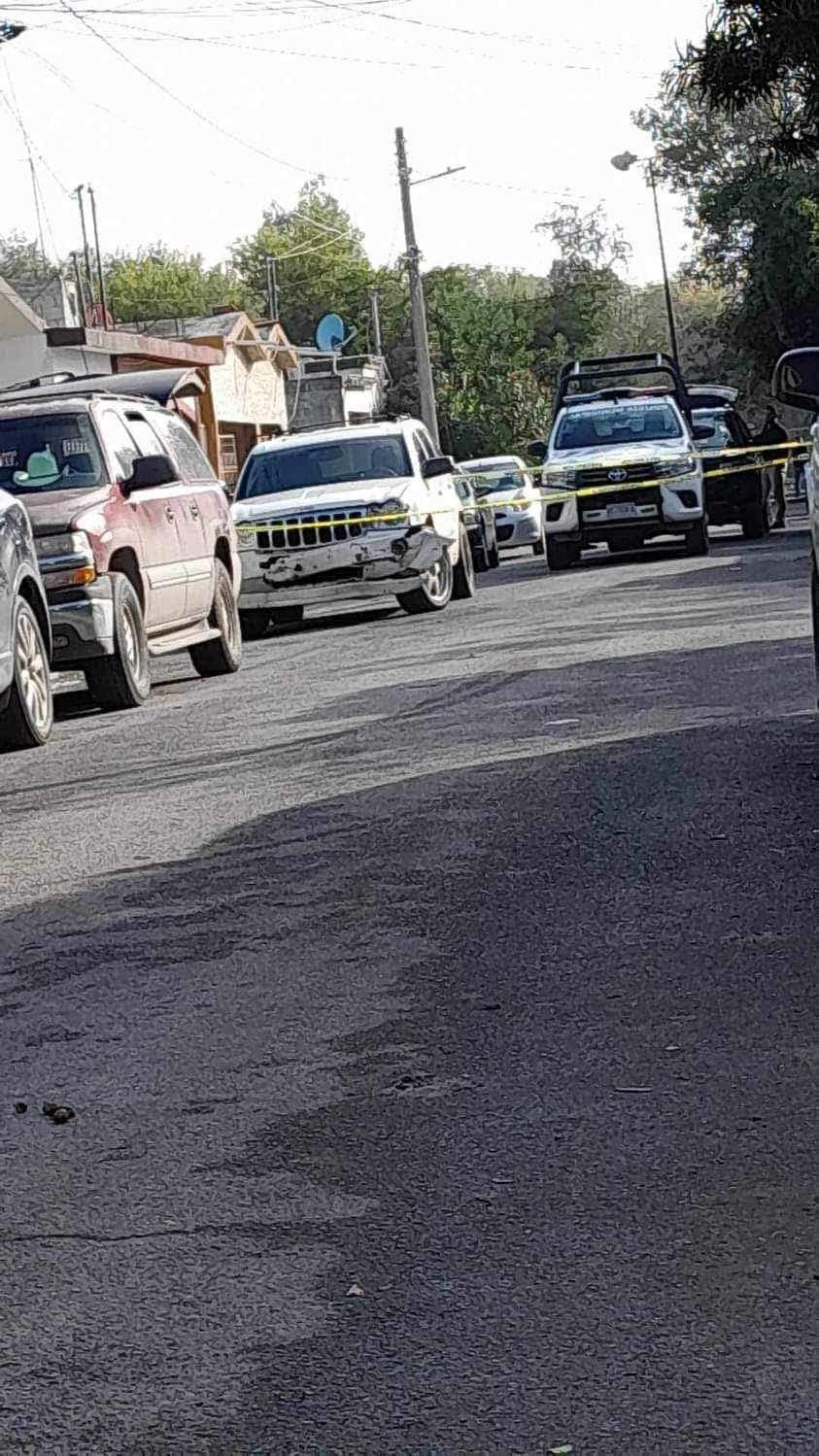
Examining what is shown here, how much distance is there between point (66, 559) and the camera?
13922 mm

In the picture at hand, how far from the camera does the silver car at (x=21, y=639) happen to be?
12094 mm

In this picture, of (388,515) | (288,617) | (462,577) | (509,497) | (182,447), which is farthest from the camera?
(509,497)

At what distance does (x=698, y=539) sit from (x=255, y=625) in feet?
22.6

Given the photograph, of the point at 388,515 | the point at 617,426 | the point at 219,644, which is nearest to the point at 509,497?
the point at 617,426

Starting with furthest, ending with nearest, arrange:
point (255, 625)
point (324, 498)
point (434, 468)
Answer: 1. point (434, 468)
2. point (255, 625)
3. point (324, 498)

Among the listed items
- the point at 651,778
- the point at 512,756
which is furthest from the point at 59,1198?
the point at 512,756

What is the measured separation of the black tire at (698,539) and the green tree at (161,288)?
333 ft

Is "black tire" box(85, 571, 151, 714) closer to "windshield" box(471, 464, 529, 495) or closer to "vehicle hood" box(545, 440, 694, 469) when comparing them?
"vehicle hood" box(545, 440, 694, 469)

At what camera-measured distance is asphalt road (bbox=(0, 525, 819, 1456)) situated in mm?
3615

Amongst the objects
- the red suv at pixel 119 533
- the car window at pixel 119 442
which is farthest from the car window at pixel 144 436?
the car window at pixel 119 442

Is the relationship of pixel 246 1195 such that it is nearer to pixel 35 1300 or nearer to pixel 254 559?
pixel 35 1300

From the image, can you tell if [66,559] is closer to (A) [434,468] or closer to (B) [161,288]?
(A) [434,468]

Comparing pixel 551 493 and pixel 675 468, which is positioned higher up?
pixel 675 468

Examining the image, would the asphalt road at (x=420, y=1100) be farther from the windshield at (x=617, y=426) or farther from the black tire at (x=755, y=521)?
the black tire at (x=755, y=521)
